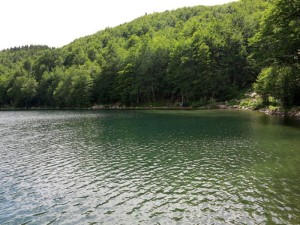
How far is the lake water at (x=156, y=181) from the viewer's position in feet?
56.2

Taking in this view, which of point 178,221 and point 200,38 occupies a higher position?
point 200,38

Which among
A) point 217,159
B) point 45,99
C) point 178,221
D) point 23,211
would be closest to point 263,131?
point 217,159

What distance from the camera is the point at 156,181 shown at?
77.0 ft

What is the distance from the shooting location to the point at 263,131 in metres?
45.1

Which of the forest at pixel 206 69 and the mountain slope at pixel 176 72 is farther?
the mountain slope at pixel 176 72

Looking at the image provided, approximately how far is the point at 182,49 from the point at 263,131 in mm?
67366

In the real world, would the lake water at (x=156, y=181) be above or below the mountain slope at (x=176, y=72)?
below

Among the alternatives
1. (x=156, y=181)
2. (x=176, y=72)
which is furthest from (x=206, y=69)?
(x=156, y=181)

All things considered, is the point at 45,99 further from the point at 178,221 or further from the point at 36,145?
the point at 178,221

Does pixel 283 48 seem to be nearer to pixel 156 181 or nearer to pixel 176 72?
pixel 156 181

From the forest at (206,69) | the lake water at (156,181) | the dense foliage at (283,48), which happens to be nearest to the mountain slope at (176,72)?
the forest at (206,69)

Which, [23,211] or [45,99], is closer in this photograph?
[23,211]

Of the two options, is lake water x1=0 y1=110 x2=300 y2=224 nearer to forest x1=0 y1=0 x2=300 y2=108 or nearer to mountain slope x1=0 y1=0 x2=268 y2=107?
forest x1=0 y1=0 x2=300 y2=108

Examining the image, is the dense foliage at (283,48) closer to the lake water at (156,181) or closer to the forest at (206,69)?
the forest at (206,69)
